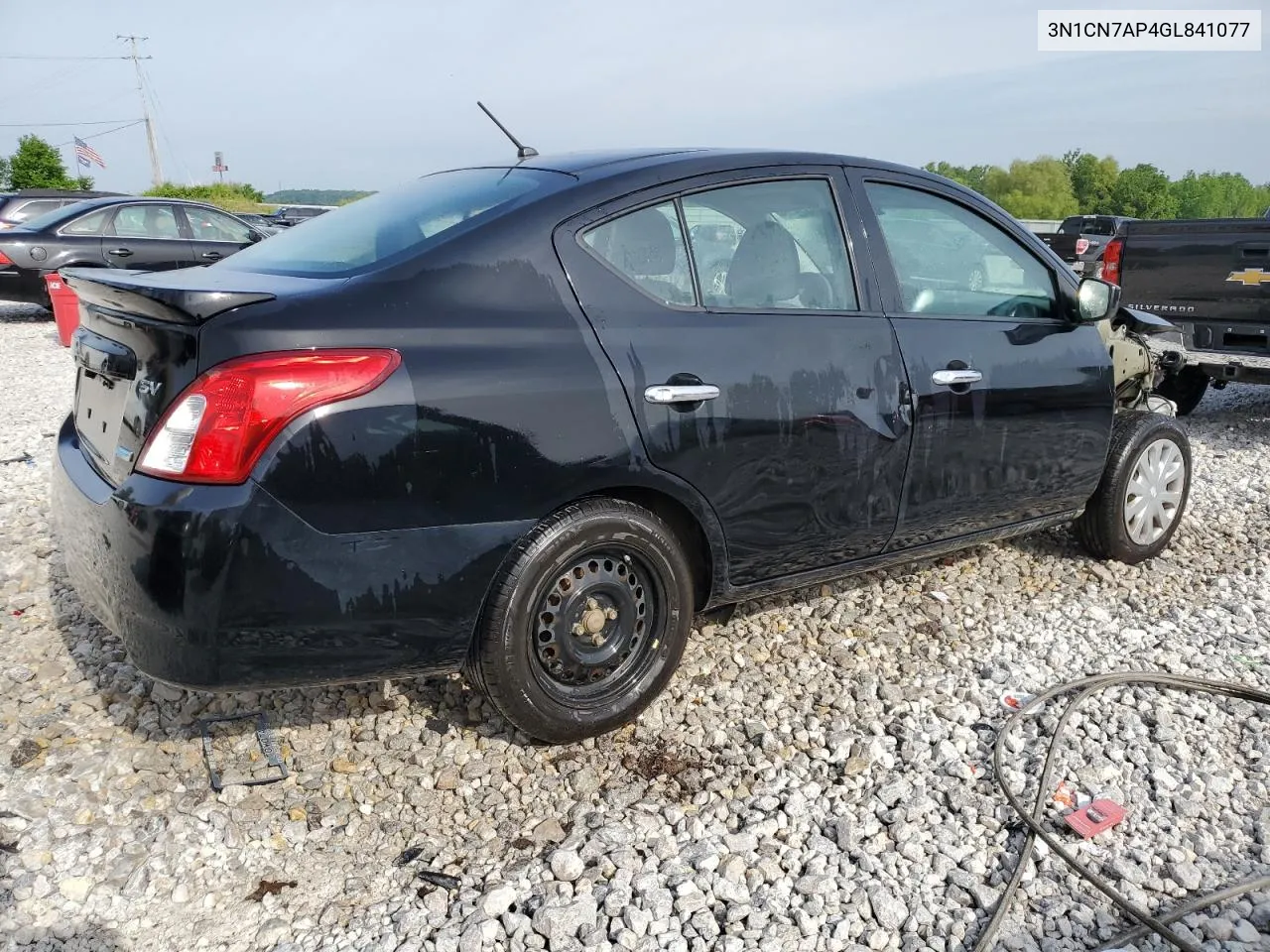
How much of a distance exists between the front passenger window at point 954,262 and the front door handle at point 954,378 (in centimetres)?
24

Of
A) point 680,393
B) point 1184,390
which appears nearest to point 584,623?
point 680,393

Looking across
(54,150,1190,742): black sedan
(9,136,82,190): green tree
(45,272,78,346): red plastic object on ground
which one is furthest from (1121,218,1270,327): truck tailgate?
(9,136,82,190): green tree

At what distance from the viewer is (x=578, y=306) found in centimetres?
270

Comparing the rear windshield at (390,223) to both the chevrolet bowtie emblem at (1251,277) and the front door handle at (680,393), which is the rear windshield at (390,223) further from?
the chevrolet bowtie emblem at (1251,277)

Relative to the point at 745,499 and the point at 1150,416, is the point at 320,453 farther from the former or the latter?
the point at 1150,416

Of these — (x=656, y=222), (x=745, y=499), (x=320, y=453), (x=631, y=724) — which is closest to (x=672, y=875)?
(x=631, y=724)

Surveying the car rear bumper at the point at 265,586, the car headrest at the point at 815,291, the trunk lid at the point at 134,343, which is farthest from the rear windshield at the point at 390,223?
the car headrest at the point at 815,291

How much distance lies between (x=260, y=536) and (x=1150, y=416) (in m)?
3.87

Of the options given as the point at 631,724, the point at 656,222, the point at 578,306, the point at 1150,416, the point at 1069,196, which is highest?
the point at 1069,196

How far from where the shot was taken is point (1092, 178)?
79438 mm

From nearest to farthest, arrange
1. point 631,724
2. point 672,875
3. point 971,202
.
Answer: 1. point 672,875
2. point 631,724
3. point 971,202

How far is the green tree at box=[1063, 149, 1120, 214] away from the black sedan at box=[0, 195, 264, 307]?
79389 mm

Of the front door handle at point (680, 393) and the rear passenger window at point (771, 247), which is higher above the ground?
the rear passenger window at point (771, 247)

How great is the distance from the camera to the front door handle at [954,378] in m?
3.38
